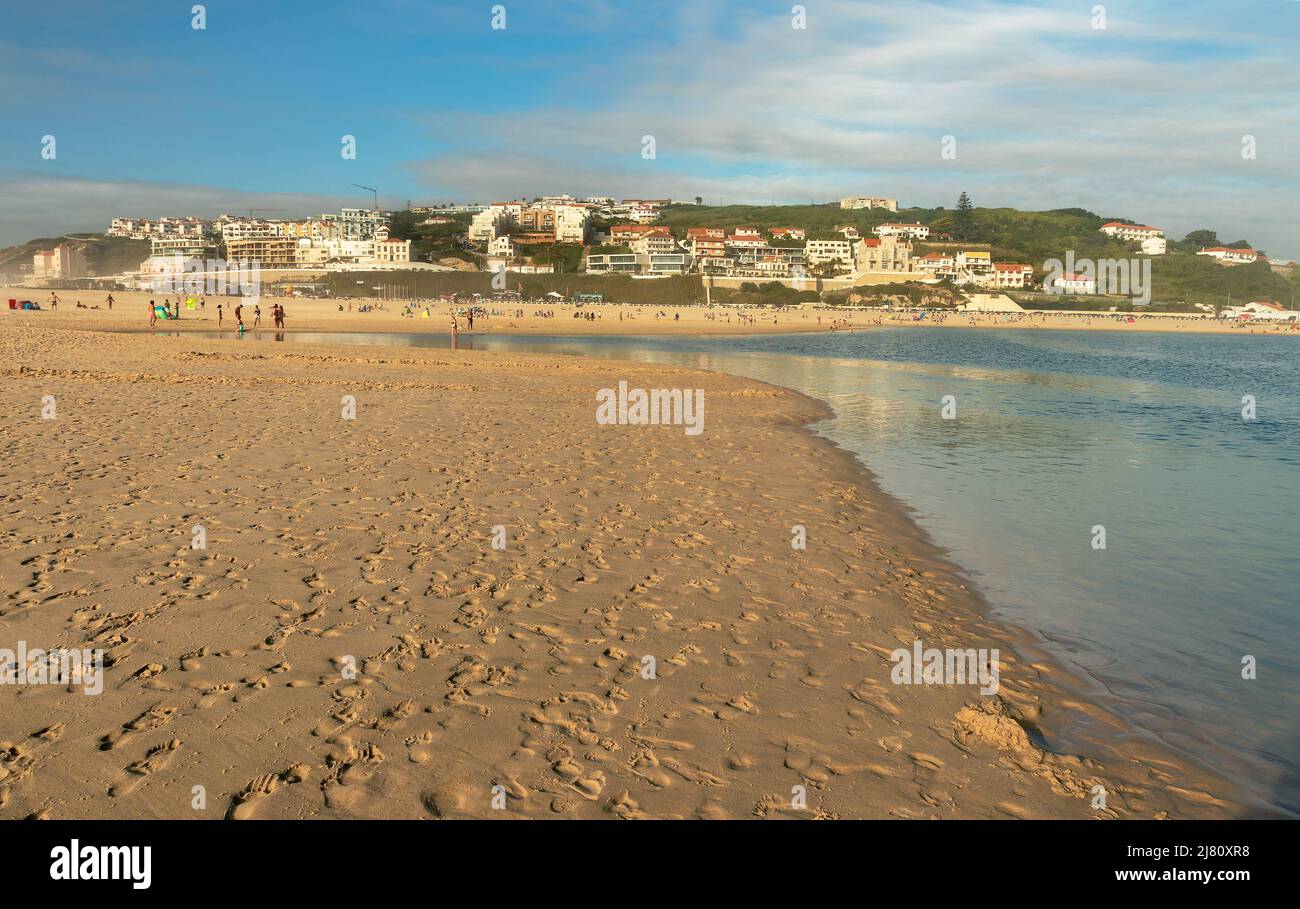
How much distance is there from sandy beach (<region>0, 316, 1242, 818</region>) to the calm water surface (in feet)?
2.18

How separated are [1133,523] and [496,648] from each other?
10.5 meters

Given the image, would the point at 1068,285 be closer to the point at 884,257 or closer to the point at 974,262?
the point at 974,262

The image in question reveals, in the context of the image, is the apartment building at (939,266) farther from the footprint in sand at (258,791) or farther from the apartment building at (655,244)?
the footprint in sand at (258,791)

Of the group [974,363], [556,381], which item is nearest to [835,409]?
[556,381]

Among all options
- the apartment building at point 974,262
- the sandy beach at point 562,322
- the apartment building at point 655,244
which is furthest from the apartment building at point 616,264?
the apartment building at point 974,262

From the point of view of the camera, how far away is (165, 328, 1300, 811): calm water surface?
→ 21.0ft

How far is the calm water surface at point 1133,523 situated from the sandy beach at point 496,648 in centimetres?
66

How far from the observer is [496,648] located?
6.11 meters

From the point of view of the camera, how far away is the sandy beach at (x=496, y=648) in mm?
4430

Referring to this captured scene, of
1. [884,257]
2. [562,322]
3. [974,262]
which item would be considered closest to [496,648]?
[562,322]

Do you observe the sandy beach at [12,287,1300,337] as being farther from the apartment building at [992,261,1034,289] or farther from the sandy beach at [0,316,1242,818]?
the sandy beach at [0,316,1242,818]
